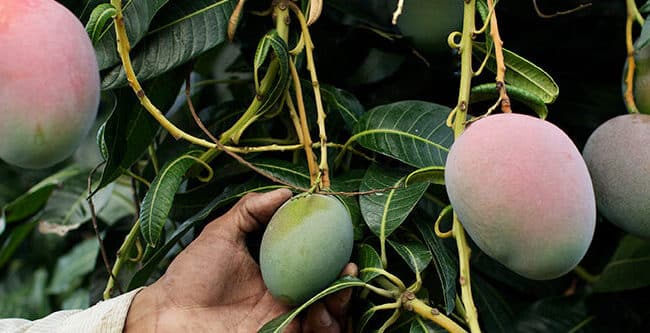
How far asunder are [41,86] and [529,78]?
46cm

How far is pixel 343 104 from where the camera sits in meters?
1.00

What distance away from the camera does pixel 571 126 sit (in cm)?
114

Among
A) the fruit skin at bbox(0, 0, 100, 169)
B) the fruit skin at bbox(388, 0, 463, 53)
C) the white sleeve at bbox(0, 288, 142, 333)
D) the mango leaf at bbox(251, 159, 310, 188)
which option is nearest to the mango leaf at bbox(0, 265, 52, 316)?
the white sleeve at bbox(0, 288, 142, 333)

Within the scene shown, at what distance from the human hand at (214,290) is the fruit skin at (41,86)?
Result: 0.27m

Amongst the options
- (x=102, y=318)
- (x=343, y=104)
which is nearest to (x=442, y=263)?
(x=343, y=104)

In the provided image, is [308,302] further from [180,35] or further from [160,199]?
[180,35]

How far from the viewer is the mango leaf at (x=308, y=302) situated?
0.77 m

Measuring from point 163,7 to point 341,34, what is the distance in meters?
0.30

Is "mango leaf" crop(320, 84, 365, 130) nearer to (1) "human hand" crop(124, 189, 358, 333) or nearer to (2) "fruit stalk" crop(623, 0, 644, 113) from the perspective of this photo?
(1) "human hand" crop(124, 189, 358, 333)

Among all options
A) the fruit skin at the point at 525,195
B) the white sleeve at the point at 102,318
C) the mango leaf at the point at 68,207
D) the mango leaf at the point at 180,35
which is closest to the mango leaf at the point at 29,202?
the mango leaf at the point at 68,207

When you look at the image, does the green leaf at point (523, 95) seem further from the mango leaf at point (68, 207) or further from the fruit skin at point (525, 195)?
the mango leaf at point (68, 207)

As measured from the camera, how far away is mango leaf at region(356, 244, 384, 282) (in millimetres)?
814

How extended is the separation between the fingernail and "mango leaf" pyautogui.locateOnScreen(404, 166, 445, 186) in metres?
0.16

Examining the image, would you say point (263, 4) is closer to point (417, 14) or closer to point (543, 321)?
point (417, 14)
